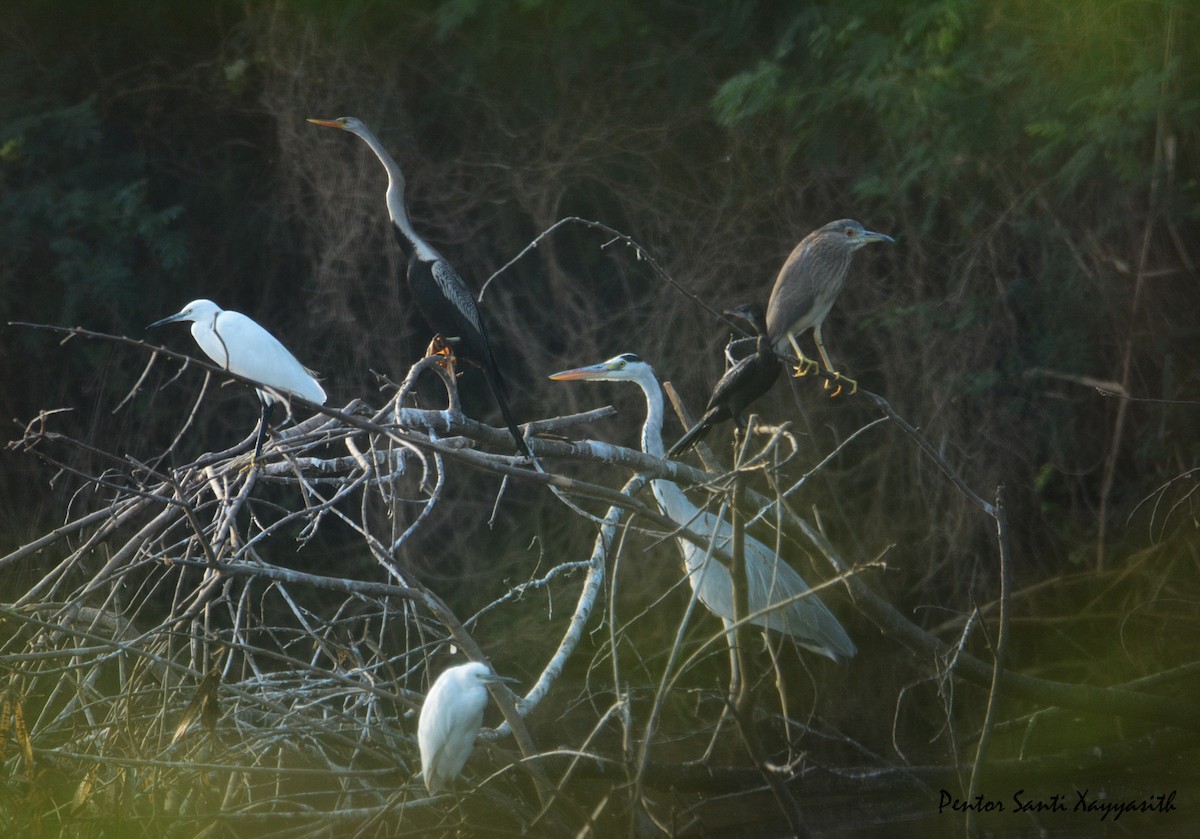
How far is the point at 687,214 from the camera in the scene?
6113 millimetres

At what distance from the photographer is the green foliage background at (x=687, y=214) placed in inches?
196

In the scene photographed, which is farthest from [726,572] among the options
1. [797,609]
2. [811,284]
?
[811,284]

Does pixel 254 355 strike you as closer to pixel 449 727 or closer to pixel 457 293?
pixel 457 293

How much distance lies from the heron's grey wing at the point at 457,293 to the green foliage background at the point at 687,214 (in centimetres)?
142

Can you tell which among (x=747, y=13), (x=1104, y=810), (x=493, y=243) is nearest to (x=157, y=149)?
(x=493, y=243)

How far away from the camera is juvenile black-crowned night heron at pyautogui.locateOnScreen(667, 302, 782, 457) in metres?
3.35

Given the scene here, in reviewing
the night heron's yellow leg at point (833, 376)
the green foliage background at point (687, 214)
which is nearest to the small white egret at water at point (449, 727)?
the night heron's yellow leg at point (833, 376)

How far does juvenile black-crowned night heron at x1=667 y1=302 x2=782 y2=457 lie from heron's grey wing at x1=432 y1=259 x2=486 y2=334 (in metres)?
1.04

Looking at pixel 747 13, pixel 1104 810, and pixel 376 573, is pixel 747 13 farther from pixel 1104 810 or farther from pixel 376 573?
pixel 1104 810

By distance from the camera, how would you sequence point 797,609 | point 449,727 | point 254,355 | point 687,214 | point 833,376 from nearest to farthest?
point 449,727
point 833,376
point 254,355
point 797,609
point 687,214

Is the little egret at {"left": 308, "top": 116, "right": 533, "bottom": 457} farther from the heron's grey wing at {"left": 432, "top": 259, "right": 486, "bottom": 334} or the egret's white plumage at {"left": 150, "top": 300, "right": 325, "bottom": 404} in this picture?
the egret's white plumage at {"left": 150, "top": 300, "right": 325, "bottom": 404}

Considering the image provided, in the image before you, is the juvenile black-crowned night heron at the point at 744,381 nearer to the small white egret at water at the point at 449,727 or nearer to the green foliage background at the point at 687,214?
the small white egret at water at the point at 449,727

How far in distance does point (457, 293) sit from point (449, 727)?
2000 mm

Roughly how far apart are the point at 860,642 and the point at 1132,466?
1477mm
